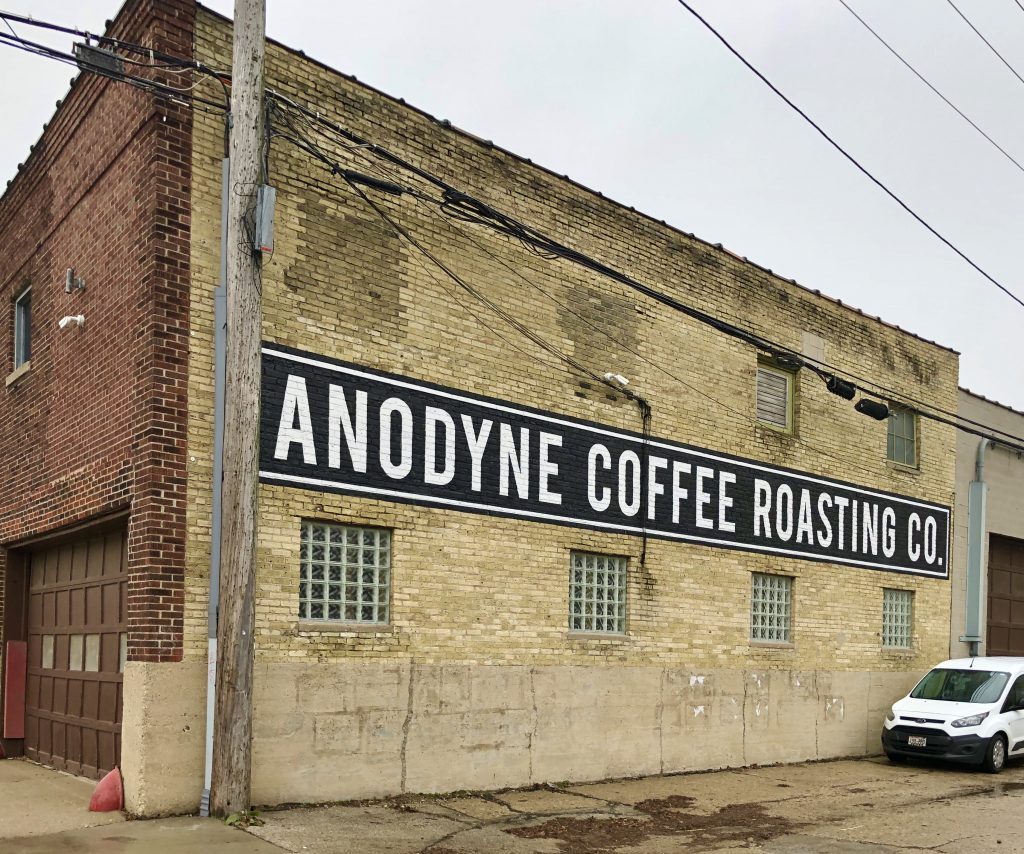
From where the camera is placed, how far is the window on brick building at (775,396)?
59.5ft

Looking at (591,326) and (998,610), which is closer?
(591,326)

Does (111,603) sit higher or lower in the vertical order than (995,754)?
higher

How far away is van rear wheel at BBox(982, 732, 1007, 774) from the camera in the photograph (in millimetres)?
16922

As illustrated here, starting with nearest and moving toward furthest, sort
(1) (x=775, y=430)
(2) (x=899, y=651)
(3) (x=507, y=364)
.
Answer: (3) (x=507, y=364) < (1) (x=775, y=430) < (2) (x=899, y=651)

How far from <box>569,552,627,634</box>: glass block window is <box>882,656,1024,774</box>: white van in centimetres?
564

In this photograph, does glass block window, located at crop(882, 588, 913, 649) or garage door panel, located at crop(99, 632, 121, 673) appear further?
glass block window, located at crop(882, 588, 913, 649)

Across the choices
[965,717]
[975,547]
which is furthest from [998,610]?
[965,717]

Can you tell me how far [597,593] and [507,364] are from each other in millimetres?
3283

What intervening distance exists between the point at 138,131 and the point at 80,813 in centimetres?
655

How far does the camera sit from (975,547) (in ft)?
73.6

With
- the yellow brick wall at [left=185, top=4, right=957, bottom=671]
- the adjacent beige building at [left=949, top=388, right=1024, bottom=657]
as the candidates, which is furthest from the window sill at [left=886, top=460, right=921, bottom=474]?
the adjacent beige building at [left=949, top=388, right=1024, bottom=657]

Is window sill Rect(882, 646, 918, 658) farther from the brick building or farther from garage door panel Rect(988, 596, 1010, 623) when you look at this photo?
garage door panel Rect(988, 596, 1010, 623)

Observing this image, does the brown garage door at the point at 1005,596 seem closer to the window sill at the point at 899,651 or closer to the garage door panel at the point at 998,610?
the garage door panel at the point at 998,610

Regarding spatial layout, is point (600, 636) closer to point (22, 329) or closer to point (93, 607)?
point (93, 607)
